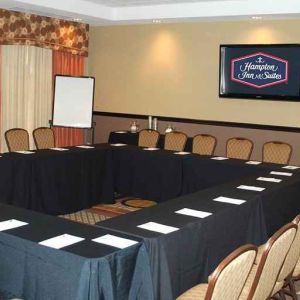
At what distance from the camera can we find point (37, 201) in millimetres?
5695

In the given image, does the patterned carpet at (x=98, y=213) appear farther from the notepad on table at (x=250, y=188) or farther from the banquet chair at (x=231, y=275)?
the banquet chair at (x=231, y=275)

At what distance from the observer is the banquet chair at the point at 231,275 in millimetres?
2238

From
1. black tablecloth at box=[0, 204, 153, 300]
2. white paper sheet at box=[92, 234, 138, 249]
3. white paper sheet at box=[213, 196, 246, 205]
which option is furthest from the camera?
white paper sheet at box=[213, 196, 246, 205]

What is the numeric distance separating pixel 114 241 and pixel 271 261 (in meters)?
0.86

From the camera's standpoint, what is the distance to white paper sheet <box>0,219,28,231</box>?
119 inches

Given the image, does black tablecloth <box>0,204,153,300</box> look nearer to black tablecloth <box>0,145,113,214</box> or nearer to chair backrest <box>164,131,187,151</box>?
black tablecloth <box>0,145,113,214</box>

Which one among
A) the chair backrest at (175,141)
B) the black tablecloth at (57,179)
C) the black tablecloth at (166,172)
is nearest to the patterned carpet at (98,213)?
the black tablecloth at (57,179)

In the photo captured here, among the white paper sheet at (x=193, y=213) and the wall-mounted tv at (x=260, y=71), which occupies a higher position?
the wall-mounted tv at (x=260, y=71)

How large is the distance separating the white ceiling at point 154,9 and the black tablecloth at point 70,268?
490cm

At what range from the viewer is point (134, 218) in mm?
3369

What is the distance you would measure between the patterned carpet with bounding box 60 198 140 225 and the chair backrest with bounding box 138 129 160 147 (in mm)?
1361

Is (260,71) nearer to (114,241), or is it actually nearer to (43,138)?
(43,138)

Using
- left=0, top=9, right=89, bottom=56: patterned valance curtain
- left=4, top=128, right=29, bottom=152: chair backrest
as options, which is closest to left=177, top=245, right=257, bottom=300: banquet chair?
left=4, top=128, right=29, bottom=152: chair backrest

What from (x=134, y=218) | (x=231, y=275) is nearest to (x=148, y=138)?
(x=134, y=218)
